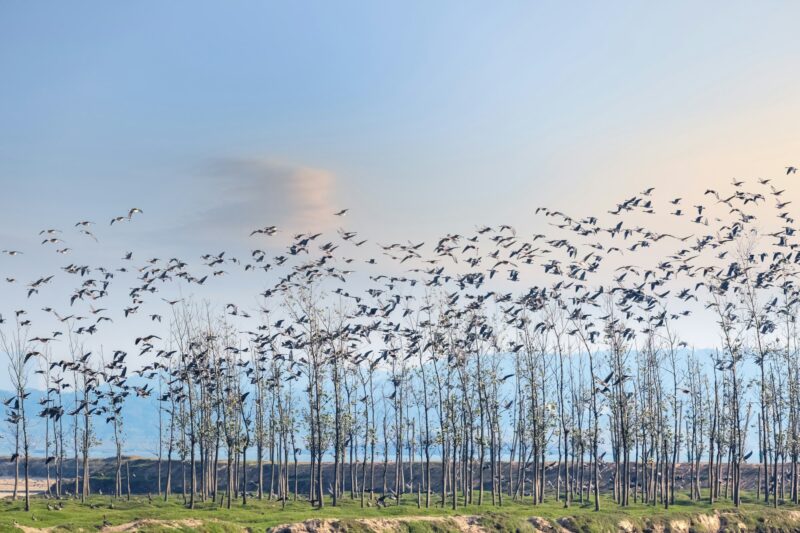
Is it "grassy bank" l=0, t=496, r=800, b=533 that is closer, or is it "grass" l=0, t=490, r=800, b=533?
"grassy bank" l=0, t=496, r=800, b=533

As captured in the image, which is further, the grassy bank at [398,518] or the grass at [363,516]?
the grass at [363,516]

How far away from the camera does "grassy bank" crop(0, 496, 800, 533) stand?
163 feet

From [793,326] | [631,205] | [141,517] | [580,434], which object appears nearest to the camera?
[141,517]

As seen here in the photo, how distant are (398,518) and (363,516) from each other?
5.18m

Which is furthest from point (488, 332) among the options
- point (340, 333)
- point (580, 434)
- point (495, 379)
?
point (580, 434)

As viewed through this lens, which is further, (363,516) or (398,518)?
(363,516)

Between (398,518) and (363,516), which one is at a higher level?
(398,518)

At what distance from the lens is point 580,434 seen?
290 feet

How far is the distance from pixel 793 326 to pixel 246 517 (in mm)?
72741

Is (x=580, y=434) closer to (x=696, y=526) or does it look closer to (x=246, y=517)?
(x=696, y=526)

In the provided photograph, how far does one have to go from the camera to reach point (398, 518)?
2296 inches

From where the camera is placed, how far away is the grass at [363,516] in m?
50.5

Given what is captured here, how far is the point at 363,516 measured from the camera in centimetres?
6253

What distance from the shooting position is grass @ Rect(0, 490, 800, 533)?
50.5 meters
